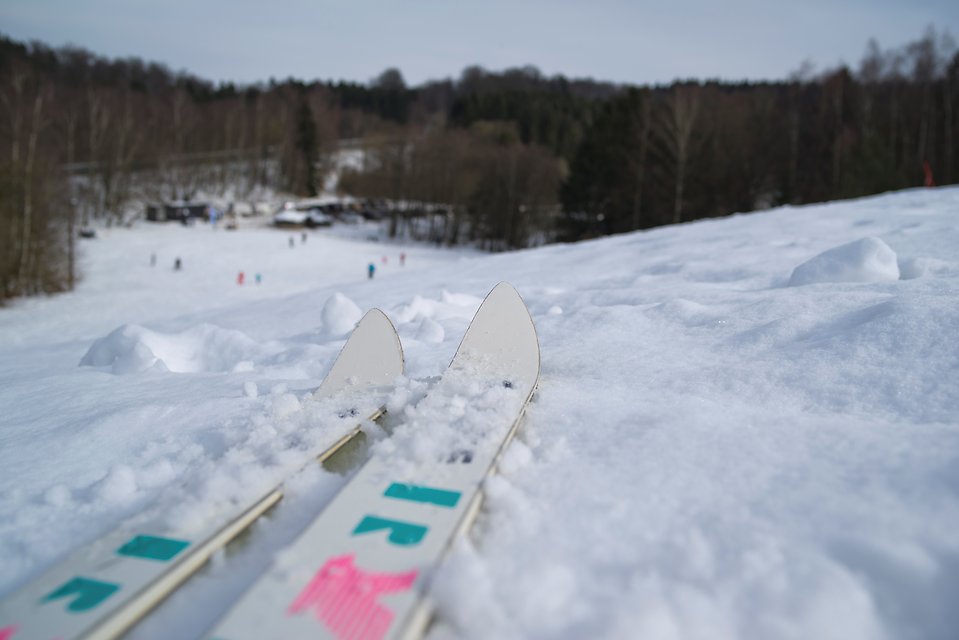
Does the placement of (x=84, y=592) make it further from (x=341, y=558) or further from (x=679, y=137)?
(x=679, y=137)

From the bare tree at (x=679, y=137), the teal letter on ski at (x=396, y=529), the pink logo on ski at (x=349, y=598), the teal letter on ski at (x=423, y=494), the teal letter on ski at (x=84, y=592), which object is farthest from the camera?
the bare tree at (x=679, y=137)

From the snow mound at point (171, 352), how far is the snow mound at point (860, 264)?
4.63m

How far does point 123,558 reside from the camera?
1803 millimetres

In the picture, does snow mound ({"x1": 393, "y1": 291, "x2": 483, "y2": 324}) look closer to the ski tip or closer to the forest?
the ski tip

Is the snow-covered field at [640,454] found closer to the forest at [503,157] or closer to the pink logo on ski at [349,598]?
the pink logo on ski at [349,598]

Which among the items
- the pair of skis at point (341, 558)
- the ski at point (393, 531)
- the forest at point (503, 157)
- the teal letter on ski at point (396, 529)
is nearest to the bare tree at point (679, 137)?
the forest at point (503, 157)

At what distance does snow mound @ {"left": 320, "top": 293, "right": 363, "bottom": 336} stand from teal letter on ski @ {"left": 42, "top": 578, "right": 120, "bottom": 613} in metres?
3.41

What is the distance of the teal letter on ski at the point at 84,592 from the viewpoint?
1.59 m

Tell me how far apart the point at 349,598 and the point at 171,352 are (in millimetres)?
3878

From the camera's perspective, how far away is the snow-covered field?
1530mm

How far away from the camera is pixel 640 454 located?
7.34ft

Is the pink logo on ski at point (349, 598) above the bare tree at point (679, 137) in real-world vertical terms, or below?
below

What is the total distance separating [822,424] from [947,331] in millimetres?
1297

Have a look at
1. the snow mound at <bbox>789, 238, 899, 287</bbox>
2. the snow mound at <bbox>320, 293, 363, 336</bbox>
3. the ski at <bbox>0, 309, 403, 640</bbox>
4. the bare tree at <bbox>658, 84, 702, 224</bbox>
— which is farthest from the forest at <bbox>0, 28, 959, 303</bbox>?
the ski at <bbox>0, 309, 403, 640</bbox>
